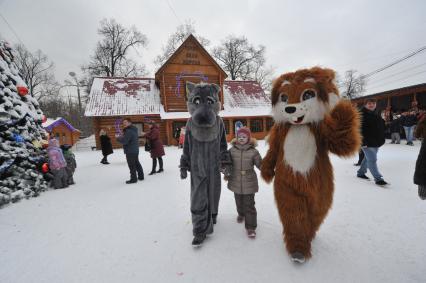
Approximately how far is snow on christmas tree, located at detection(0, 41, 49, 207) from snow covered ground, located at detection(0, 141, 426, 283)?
0.52m

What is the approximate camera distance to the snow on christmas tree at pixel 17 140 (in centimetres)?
393

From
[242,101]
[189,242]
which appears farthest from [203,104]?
[242,101]

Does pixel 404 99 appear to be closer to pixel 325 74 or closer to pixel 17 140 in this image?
pixel 325 74

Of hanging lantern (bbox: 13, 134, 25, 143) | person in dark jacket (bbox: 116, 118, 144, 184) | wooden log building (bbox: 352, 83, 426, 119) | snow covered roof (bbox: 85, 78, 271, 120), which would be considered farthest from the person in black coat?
hanging lantern (bbox: 13, 134, 25, 143)

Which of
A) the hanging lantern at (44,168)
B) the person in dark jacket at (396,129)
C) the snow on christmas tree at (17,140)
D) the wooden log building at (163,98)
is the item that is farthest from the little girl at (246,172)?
the wooden log building at (163,98)

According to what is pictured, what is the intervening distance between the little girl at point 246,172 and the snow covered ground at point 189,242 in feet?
0.96

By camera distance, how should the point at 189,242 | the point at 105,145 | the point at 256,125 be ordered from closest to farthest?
the point at 189,242 < the point at 105,145 < the point at 256,125

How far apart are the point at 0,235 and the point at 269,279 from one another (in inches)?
145

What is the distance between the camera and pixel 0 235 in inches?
109

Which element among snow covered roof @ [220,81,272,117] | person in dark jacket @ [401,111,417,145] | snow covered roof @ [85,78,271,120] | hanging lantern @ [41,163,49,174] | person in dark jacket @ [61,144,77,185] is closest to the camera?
hanging lantern @ [41,163,49,174]

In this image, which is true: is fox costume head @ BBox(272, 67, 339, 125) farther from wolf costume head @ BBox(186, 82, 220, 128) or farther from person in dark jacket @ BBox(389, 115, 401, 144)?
person in dark jacket @ BBox(389, 115, 401, 144)

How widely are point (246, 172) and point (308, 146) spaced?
0.83 m

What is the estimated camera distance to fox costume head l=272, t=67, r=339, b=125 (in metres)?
1.83

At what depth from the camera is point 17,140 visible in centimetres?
427
